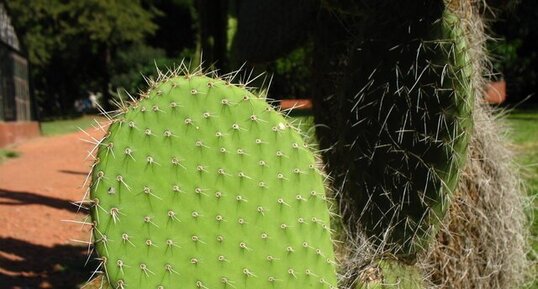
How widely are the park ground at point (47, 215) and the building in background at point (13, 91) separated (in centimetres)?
239

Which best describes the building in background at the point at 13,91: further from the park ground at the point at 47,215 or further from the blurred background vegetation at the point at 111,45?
the park ground at the point at 47,215

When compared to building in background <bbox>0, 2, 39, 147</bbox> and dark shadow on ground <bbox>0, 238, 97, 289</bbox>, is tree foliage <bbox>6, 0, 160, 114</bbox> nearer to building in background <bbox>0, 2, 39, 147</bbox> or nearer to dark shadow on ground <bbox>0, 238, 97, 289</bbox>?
building in background <bbox>0, 2, 39, 147</bbox>

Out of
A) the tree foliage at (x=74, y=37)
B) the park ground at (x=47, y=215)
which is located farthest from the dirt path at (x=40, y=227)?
the tree foliage at (x=74, y=37)

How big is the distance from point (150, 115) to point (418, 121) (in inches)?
44.6

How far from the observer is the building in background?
51.3 feet

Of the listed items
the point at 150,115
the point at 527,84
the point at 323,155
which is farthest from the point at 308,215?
the point at 527,84

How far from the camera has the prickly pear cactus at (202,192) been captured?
2.08 m

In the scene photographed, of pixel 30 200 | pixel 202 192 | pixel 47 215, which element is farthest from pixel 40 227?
pixel 202 192

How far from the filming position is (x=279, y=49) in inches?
151

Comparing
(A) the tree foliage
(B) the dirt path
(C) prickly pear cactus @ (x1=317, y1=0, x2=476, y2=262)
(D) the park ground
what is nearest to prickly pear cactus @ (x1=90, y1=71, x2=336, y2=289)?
(D) the park ground

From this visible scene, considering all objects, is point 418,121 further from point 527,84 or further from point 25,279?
point 527,84

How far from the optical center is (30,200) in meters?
8.10

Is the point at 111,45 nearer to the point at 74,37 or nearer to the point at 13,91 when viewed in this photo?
the point at 74,37

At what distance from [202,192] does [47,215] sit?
5.60m
